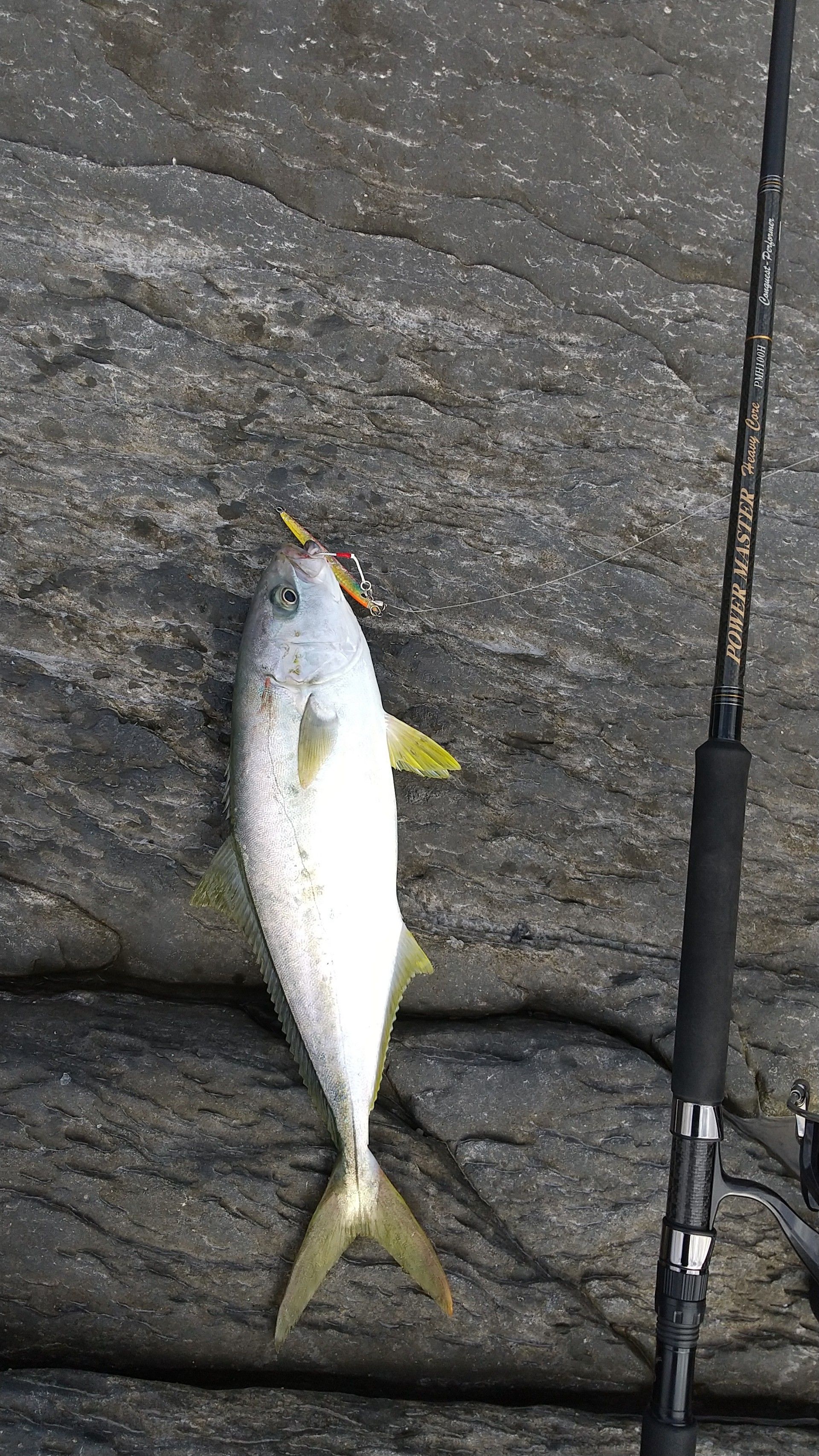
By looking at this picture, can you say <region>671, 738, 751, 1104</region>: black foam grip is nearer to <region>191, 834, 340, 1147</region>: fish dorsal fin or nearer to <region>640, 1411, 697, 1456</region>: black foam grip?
<region>640, 1411, 697, 1456</region>: black foam grip

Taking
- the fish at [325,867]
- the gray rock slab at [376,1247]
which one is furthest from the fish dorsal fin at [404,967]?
the gray rock slab at [376,1247]

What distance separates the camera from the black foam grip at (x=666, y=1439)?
2211mm

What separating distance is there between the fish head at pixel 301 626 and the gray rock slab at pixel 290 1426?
2120mm

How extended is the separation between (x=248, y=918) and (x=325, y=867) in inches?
11.9

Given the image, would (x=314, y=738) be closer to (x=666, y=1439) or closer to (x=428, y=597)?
(x=428, y=597)

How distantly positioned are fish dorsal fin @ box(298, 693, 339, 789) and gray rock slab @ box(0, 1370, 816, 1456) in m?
1.85

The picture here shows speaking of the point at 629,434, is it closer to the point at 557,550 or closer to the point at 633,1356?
the point at 557,550

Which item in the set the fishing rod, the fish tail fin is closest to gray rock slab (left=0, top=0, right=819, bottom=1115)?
the fishing rod

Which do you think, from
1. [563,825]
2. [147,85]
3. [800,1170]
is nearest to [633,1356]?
[800,1170]

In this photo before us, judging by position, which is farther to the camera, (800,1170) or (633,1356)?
(633,1356)

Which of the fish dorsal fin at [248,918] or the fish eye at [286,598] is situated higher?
the fish eye at [286,598]

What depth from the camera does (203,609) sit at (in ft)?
9.87

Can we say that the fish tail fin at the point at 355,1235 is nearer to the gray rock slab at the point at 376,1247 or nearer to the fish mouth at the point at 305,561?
the gray rock slab at the point at 376,1247

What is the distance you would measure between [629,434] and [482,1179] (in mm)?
2289
